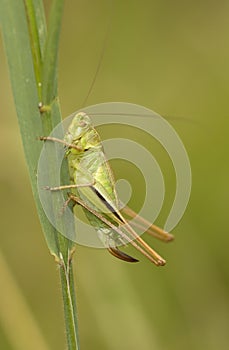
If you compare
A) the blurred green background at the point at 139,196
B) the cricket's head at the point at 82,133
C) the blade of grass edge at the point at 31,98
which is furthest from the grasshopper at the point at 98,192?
the blurred green background at the point at 139,196

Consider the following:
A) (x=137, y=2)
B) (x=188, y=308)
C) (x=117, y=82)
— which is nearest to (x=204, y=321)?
(x=188, y=308)

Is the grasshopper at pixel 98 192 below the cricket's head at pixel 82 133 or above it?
below

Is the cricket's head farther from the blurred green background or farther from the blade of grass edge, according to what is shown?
the blurred green background

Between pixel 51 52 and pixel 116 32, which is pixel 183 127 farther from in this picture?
pixel 51 52

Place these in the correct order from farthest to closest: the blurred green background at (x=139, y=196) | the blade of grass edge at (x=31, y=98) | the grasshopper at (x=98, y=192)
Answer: the blurred green background at (x=139, y=196), the grasshopper at (x=98, y=192), the blade of grass edge at (x=31, y=98)

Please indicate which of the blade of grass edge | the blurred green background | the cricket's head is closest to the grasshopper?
the cricket's head

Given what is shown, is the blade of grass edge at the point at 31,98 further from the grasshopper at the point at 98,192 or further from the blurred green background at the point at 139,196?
the blurred green background at the point at 139,196
